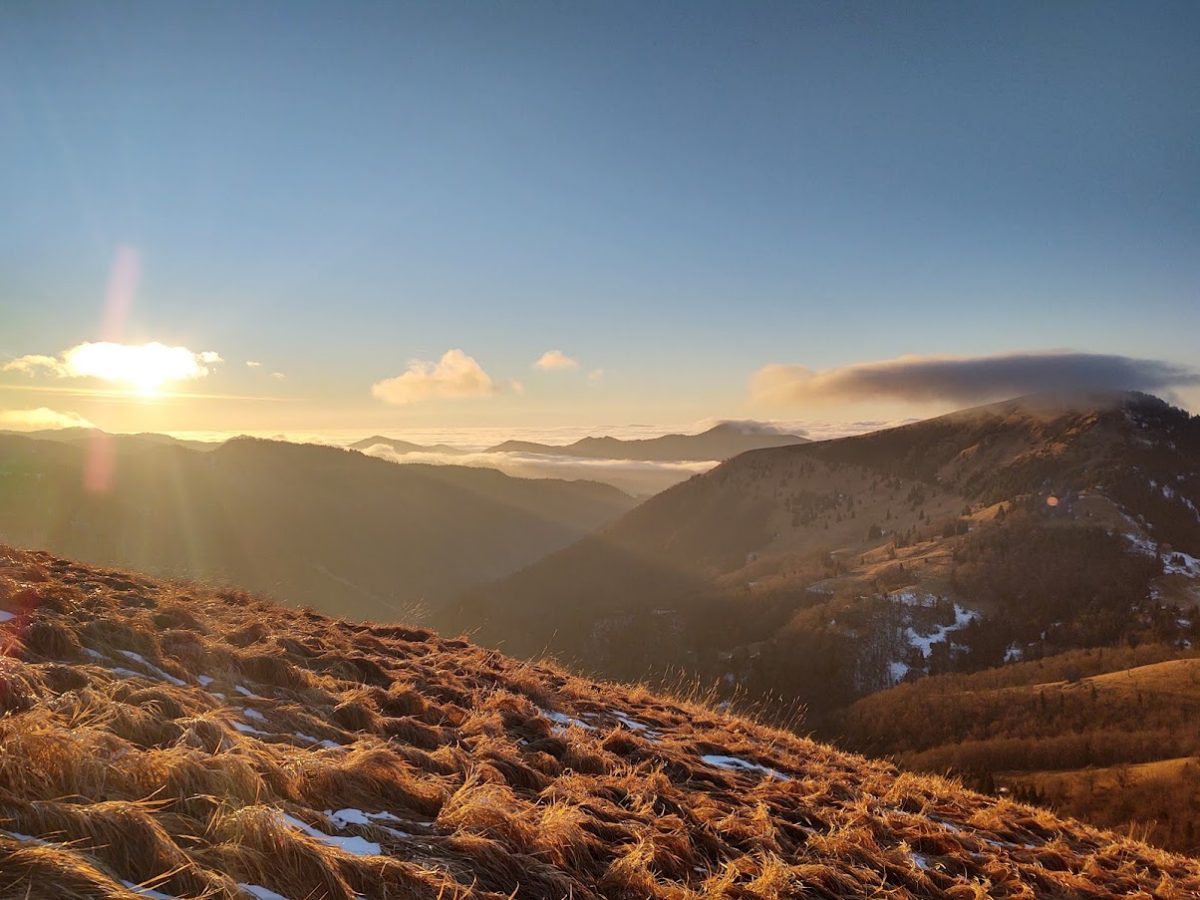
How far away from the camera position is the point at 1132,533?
A: 166 metres

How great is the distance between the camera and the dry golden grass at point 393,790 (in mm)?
3259

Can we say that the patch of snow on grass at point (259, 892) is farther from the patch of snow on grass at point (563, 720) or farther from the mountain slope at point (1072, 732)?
the mountain slope at point (1072, 732)

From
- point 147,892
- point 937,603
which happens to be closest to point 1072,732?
point 937,603

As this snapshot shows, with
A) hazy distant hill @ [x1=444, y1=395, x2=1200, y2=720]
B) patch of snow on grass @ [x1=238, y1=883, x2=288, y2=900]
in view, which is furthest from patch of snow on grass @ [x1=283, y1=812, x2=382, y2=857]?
hazy distant hill @ [x1=444, y1=395, x2=1200, y2=720]

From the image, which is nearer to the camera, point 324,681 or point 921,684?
point 324,681

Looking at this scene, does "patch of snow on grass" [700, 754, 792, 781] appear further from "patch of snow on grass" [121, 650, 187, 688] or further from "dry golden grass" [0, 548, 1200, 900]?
"patch of snow on grass" [121, 650, 187, 688]

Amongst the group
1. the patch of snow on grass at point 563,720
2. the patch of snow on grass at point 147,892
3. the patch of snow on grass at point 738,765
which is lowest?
the patch of snow on grass at point 738,765

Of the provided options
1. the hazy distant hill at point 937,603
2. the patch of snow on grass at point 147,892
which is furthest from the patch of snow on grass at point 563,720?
the hazy distant hill at point 937,603

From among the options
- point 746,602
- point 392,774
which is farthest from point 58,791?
point 746,602

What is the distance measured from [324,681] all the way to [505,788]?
3.41m

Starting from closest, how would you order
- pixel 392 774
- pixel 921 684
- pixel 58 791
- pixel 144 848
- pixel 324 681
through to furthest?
1. pixel 144 848
2. pixel 58 791
3. pixel 392 774
4. pixel 324 681
5. pixel 921 684

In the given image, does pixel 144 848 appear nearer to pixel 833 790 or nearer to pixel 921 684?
pixel 833 790

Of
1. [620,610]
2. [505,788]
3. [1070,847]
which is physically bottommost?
[620,610]

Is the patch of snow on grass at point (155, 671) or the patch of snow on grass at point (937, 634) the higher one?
the patch of snow on grass at point (155, 671)
